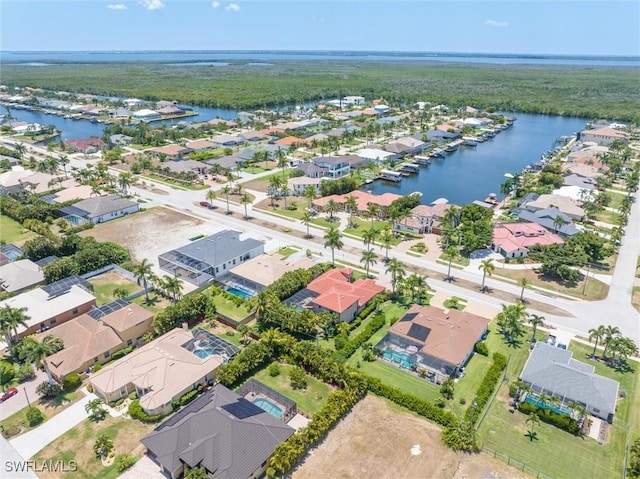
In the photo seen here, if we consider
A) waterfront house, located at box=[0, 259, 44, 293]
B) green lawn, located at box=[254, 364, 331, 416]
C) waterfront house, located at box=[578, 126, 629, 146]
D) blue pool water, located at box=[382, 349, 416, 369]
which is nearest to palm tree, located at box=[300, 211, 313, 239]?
blue pool water, located at box=[382, 349, 416, 369]

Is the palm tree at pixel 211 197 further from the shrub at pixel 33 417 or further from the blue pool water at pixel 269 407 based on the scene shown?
the blue pool water at pixel 269 407

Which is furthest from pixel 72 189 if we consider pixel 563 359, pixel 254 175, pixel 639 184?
pixel 639 184

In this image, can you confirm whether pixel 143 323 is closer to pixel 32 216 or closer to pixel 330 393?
pixel 330 393

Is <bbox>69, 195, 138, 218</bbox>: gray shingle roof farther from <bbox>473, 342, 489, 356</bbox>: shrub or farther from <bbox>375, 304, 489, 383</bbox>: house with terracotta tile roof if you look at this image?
<bbox>473, 342, 489, 356</bbox>: shrub

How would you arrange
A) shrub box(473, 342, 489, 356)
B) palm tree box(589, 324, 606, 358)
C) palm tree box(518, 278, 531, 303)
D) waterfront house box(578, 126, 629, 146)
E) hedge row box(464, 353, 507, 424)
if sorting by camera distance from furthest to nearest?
waterfront house box(578, 126, 629, 146) < palm tree box(518, 278, 531, 303) < shrub box(473, 342, 489, 356) < palm tree box(589, 324, 606, 358) < hedge row box(464, 353, 507, 424)

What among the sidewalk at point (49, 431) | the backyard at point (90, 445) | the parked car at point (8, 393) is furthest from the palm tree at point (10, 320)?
the backyard at point (90, 445)

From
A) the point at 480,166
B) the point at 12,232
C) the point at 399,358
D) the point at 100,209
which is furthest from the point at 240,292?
the point at 480,166
